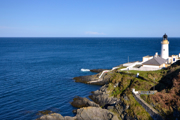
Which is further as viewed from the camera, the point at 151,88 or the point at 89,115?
the point at 151,88

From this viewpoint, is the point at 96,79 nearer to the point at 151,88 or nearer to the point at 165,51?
the point at 151,88

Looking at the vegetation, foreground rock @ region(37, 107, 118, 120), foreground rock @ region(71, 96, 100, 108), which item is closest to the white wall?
the vegetation

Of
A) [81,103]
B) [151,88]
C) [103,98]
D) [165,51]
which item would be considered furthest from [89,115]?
[165,51]

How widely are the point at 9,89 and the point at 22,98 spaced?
6.96 meters

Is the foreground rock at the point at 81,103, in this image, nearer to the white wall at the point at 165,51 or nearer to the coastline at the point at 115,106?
the coastline at the point at 115,106

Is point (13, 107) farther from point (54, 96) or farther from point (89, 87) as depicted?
point (89, 87)

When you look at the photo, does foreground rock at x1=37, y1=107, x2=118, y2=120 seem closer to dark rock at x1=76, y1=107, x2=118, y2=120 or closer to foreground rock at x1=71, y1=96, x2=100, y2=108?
dark rock at x1=76, y1=107, x2=118, y2=120

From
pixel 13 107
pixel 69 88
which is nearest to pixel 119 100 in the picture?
pixel 69 88

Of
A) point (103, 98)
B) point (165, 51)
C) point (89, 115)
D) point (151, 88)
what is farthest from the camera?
point (165, 51)

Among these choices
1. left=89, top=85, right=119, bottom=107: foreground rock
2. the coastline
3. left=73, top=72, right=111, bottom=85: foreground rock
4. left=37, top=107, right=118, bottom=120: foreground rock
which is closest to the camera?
the coastline

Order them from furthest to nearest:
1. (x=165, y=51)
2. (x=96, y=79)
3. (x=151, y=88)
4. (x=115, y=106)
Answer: (x=96, y=79), (x=165, y=51), (x=151, y=88), (x=115, y=106)

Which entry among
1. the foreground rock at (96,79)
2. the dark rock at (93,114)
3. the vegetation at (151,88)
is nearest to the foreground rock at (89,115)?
the dark rock at (93,114)

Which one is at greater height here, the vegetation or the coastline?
the vegetation

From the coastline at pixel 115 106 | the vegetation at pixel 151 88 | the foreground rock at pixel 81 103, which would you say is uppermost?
the vegetation at pixel 151 88
